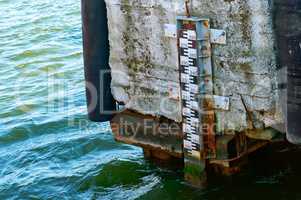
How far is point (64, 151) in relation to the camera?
31.5 ft

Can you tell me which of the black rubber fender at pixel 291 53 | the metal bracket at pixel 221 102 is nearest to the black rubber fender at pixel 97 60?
the metal bracket at pixel 221 102

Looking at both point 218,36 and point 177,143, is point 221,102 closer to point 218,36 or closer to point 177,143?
point 218,36

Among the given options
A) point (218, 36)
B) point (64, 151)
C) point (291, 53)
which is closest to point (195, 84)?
point (218, 36)

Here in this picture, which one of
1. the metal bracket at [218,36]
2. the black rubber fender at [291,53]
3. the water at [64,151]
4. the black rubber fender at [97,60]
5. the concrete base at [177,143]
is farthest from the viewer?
the water at [64,151]

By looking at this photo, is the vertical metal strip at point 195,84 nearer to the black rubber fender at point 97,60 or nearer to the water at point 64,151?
the water at point 64,151

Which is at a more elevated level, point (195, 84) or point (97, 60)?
point (97, 60)

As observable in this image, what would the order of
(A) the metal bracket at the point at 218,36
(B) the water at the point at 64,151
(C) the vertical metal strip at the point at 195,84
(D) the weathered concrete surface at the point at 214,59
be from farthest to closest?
1. (B) the water at the point at 64,151
2. (C) the vertical metal strip at the point at 195,84
3. (A) the metal bracket at the point at 218,36
4. (D) the weathered concrete surface at the point at 214,59

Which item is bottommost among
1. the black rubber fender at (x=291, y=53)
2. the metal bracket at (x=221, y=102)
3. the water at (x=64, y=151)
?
the water at (x=64, y=151)

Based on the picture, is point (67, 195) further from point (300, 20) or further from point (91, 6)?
point (300, 20)

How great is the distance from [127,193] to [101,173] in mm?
788

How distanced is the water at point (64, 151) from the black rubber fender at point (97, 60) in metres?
1.03

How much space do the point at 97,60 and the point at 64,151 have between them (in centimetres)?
230

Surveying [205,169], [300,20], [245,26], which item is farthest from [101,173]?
[300,20]

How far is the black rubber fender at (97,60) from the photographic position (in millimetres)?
7591
